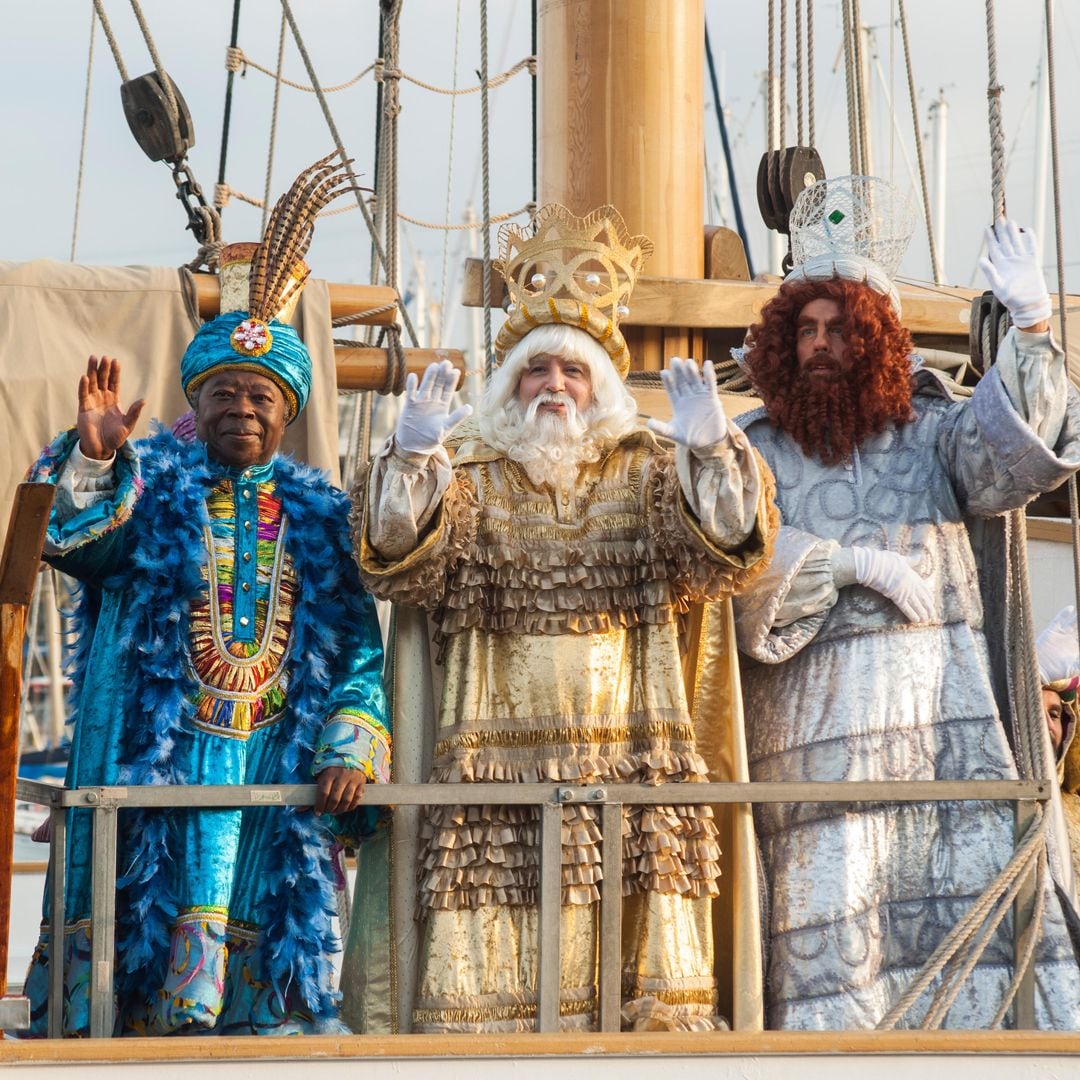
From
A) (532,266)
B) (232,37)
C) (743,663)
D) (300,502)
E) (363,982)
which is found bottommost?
(363,982)

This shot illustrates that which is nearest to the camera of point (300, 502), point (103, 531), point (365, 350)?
point (103, 531)

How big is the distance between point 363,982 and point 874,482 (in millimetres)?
1633

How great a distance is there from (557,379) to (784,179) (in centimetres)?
219

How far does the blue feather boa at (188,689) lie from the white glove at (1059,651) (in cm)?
212

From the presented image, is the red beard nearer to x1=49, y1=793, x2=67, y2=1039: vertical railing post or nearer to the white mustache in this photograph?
the white mustache

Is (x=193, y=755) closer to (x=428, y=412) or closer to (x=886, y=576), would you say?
(x=428, y=412)

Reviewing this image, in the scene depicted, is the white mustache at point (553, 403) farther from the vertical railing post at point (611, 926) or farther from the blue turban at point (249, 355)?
the vertical railing post at point (611, 926)

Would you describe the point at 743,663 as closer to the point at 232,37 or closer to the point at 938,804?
the point at 938,804

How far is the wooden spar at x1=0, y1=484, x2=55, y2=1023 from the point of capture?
360cm

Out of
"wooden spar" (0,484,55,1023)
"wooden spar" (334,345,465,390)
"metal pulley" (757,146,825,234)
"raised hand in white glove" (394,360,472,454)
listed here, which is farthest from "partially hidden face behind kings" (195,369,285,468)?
"metal pulley" (757,146,825,234)

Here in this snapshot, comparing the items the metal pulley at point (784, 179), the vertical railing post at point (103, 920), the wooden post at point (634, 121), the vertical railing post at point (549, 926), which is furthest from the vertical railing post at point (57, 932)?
the metal pulley at point (784, 179)

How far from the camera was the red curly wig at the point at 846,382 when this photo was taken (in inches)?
183

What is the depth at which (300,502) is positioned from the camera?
4.36 meters

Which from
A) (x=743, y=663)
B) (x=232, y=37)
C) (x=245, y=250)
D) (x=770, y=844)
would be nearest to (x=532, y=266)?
(x=245, y=250)
